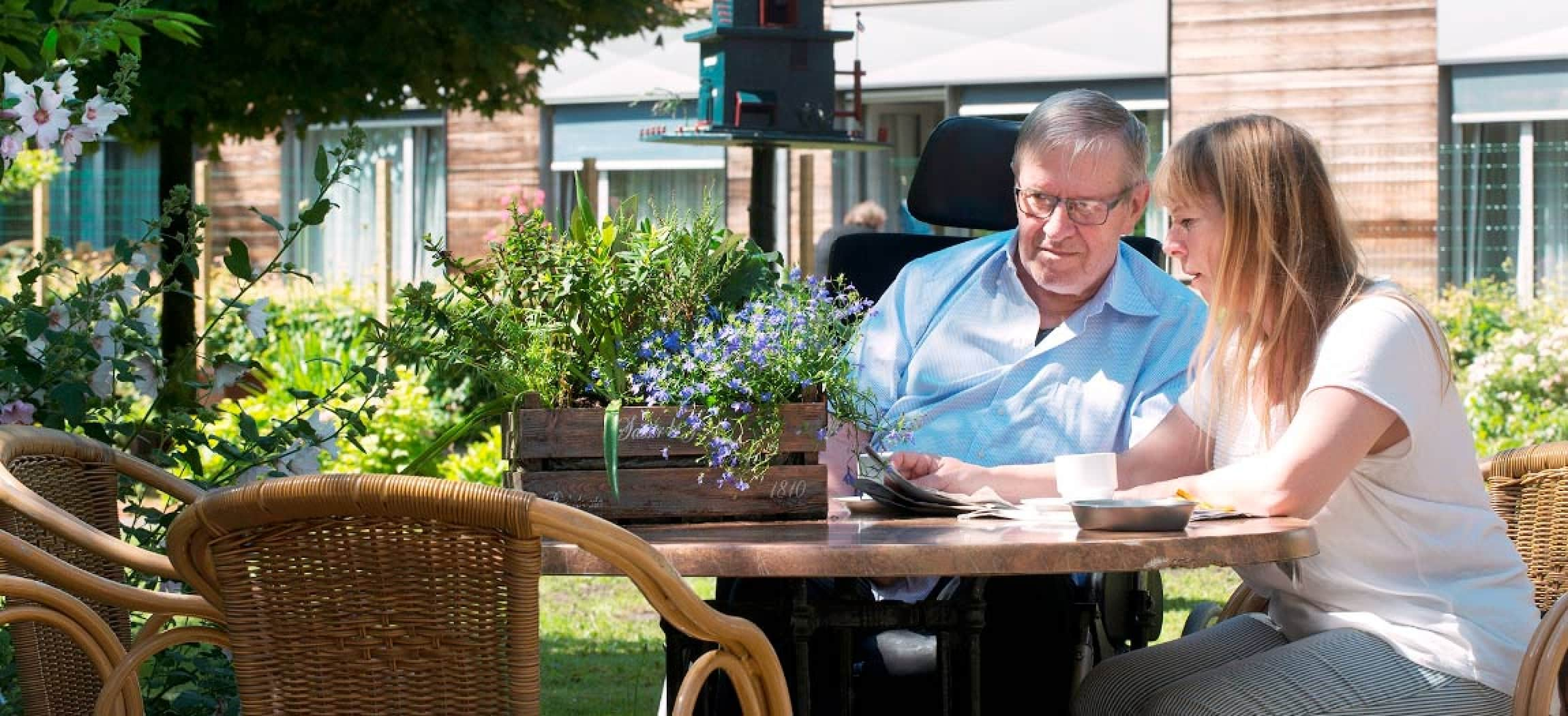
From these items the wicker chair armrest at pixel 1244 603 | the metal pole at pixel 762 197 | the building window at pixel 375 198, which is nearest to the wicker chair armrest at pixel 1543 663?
the wicker chair armrest at pixel 1244 603

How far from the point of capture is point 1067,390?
343 centimetres

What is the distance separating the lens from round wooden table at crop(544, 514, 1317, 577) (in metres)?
2.20

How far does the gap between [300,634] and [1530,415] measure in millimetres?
7990

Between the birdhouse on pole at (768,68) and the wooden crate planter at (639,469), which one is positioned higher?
the birdhouse on pole at (768,68)

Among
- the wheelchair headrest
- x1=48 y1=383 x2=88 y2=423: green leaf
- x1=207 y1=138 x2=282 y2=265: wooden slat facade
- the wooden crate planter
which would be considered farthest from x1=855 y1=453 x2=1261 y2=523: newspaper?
x1=207 y1=138 x2=282 y2=265: wooden slat facade

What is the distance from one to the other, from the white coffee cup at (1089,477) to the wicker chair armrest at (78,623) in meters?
1.33

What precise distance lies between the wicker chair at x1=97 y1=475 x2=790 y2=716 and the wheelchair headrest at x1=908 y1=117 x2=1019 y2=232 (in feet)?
6.82

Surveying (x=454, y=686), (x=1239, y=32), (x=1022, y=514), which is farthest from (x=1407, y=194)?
(x=454, y=686)

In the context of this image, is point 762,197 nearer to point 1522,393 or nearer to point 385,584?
point 1522,393

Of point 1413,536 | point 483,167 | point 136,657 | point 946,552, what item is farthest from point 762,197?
point 483,167

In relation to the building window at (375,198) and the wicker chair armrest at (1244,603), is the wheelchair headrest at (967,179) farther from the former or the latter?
the building window at (375,198)

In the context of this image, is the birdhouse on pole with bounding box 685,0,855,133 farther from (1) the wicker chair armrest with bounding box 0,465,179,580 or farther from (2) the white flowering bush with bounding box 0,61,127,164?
(1) the wicker chair armrest with bounding box 0,465,179,580

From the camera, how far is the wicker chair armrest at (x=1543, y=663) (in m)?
2.40

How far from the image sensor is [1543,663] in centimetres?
240
